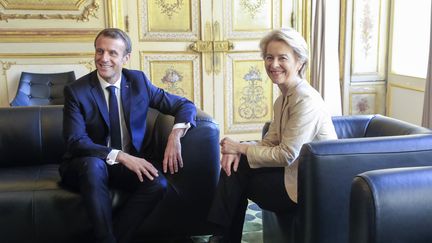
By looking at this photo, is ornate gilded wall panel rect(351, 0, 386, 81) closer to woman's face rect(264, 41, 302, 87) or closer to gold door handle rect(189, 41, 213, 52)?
gold door handle rect(189, 41, 213, 52)

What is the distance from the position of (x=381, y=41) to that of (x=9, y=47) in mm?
3396

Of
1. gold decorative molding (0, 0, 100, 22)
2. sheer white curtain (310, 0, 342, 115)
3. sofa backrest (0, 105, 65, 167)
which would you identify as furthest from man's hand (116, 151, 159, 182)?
sheer white curtain (310, 0, 342, 115)

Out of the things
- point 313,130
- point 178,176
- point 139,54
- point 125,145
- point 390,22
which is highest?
point 390,22

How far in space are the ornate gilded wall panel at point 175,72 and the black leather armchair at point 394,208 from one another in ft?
10.3

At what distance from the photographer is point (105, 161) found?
6.11 ft

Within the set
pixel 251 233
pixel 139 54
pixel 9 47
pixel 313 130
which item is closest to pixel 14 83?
pixel 9 47

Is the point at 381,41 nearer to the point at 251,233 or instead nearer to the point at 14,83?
the point at 251,233

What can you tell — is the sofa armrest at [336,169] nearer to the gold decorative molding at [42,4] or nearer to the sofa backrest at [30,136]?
the sofa backrest at [30,136]

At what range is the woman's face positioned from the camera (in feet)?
5.87

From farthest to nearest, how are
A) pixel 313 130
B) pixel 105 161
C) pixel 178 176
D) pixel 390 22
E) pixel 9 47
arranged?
pixel 390 22, pixel 9 47, pixel 178 176, pixel 105 161, pixel 313 130

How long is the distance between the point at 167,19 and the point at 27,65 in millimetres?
1299

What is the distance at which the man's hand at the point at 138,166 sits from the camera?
5.98 feet

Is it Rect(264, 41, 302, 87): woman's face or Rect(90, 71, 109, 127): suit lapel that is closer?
Rect(264, 41, 302, 87): woman's face

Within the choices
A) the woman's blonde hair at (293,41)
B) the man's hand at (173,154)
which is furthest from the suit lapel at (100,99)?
the woman's blonde hair at (293,41)
